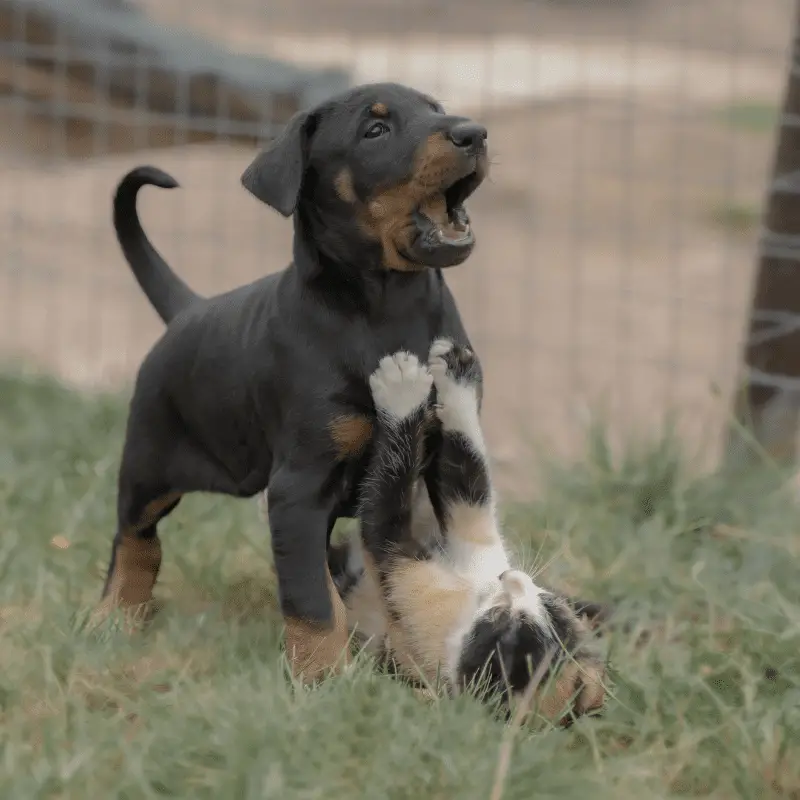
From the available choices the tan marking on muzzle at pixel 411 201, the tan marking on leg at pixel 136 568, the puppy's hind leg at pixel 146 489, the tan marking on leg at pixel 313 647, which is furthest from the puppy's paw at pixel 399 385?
the tan marking on leg at pixel 136 568

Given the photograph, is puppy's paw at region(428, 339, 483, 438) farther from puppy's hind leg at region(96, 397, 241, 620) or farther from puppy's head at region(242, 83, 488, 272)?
puppy's hind leg at region(96, 397, 241, 620)

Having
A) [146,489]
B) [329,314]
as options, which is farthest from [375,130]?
[146,489]

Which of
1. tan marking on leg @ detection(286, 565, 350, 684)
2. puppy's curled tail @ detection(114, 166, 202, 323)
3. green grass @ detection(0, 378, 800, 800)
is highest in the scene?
puppy's curled tail @ detection(114, 166, 202, 323)

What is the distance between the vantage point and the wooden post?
4.25m

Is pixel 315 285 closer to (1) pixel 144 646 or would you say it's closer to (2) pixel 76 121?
(1) pixel 144 646

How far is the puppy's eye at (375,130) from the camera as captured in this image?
2.65 metres

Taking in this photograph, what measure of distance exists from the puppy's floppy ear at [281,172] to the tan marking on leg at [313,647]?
28.4 inches

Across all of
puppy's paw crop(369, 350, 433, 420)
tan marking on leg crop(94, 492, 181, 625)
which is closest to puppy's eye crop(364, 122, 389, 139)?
puppy's paw crop(369, 350, 433, 420)

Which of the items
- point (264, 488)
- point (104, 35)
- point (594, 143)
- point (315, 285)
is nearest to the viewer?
point (315, 285)

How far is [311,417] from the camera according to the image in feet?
8.72

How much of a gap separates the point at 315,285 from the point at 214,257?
12.8ft

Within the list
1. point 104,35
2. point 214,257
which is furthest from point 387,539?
point 214,257

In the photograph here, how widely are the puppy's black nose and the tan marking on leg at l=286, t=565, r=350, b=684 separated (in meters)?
0.86

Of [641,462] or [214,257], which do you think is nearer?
[641,462]
